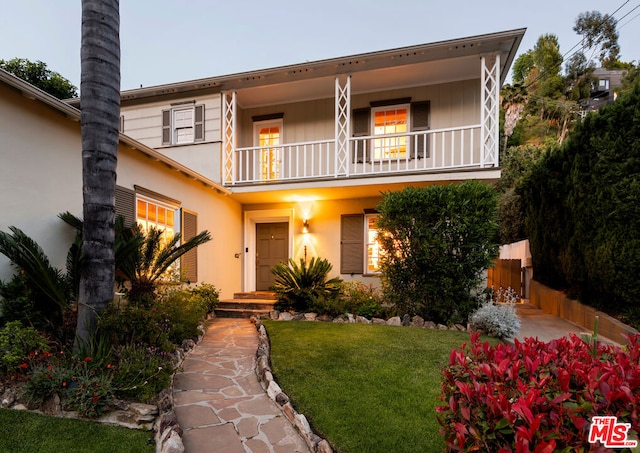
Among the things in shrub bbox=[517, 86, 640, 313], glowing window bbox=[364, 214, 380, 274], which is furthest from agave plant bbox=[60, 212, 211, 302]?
shrub bbox=[517, 86, 640, 313]

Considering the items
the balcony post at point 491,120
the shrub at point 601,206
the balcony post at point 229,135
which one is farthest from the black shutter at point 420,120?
the balcony post at point 229,135

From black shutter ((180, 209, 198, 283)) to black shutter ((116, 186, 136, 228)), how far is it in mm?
1330

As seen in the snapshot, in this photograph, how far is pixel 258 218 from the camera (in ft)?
32.5

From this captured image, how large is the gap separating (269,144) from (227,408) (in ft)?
25.5

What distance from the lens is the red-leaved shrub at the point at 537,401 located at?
1.17 m

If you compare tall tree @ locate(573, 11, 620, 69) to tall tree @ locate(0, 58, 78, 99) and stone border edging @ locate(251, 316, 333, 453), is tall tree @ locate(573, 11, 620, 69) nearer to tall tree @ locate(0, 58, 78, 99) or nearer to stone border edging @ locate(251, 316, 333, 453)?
stone border edging @ locate(251, 316, 333, 453)

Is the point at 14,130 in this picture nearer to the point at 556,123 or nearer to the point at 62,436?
the point at 62,436

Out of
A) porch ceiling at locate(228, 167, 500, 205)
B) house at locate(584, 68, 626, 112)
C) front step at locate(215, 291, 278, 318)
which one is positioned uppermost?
house at locate(584, 68, 626, 112)

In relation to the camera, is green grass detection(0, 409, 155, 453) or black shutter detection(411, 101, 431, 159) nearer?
green grass detection(0, 409, 155, 453)

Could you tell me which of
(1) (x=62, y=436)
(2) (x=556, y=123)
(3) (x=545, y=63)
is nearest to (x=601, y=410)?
(1) (x=62, y=436)

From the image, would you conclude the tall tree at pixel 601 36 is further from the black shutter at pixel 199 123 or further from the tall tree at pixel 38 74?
the tall tree at pixel 38 74

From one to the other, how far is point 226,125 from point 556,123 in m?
25.7

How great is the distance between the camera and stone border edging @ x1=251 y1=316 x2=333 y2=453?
8.58 ft

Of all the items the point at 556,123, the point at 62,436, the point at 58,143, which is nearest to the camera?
the point at 62,436
